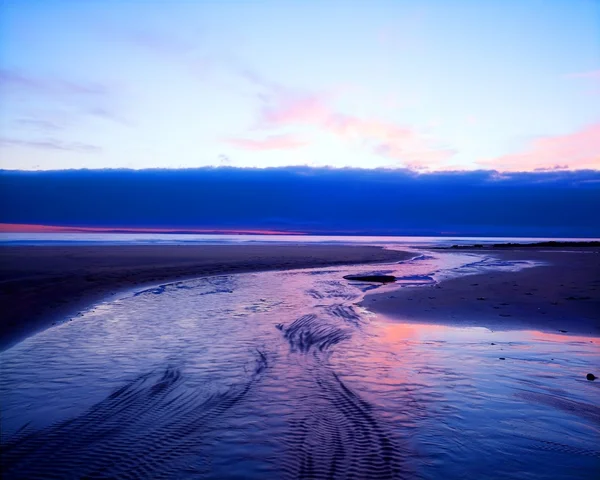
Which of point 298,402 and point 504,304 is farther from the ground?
point 504,304

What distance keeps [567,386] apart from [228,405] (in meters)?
5.55

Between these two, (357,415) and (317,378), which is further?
(317,378)

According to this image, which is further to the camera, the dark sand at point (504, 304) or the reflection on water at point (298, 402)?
the dark sand at point (504, 304)

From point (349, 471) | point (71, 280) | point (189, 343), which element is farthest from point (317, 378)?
point (71, 280)

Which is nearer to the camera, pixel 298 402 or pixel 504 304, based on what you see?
pixel 298 402

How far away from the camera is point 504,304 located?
50.1 ft

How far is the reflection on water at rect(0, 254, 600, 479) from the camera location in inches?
192

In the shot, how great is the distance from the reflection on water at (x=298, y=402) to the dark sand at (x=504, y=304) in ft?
4.47

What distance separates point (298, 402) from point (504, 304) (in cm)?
1124

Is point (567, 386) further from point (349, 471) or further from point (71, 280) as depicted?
point (71, 280)

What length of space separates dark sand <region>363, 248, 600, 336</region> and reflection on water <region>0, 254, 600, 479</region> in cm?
136

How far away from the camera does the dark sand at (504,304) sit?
1242cm

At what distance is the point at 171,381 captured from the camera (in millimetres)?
7559

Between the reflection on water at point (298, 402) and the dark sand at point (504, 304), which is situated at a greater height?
the dark sand at point (504, 304)
